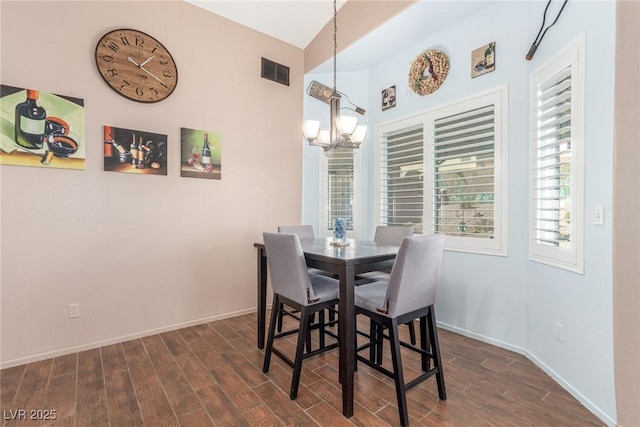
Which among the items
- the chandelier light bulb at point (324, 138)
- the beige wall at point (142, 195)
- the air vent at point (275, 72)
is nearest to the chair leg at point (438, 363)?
the chandelier light bulb at point (324, 138)

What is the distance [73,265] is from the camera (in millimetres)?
2471

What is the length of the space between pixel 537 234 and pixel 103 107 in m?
3.69

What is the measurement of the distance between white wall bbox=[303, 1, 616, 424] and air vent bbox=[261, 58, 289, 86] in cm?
116

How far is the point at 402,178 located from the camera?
346 cm

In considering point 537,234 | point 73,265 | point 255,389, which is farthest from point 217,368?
point 537,234

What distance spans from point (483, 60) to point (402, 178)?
134cm

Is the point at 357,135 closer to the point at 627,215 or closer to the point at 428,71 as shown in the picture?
the point at 428,71

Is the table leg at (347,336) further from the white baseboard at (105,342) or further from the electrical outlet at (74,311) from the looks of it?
the electrical outlet at (74,311)

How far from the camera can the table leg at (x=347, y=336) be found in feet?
5.63

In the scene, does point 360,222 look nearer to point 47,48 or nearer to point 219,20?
point 219,20

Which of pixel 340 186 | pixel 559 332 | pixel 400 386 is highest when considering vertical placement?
pixel 340 186

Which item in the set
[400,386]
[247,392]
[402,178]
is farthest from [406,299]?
[402,178]

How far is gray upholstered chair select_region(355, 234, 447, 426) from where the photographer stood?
1649 mm

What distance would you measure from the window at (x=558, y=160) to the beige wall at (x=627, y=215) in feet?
4.94
